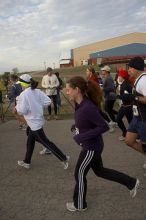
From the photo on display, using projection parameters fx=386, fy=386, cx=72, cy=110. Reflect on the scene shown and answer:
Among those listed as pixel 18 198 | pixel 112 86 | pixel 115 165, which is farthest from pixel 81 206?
pixel 112 86

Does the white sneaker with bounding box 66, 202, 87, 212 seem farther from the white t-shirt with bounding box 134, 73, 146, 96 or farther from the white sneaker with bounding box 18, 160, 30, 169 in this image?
the white sneaker with bounding box 18, 160, 30, 169

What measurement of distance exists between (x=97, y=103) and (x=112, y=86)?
5.88 m

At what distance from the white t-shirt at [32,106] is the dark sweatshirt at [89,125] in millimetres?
2035

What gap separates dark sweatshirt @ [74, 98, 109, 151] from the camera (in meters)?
4.45

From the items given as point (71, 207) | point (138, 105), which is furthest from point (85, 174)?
point (138, 105)

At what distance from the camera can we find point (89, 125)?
14.9ft

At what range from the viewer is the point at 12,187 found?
5.90 metres

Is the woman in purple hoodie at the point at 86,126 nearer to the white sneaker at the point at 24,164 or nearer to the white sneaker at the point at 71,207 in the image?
the white sneaker at the point at 71,207

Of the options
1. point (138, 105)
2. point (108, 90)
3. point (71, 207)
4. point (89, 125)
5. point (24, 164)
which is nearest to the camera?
point (89, 125)

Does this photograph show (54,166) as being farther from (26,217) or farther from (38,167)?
(26,217)

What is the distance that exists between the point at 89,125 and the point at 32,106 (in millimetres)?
2221

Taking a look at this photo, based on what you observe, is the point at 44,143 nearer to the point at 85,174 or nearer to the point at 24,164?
the point at 24,164

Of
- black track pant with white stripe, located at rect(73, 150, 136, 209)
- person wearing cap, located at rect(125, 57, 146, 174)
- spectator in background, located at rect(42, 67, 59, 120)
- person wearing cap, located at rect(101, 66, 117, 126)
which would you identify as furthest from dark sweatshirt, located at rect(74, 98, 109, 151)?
spectator in background, located at rect(42, 67, 59, 120)

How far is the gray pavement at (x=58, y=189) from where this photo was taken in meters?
4.76
